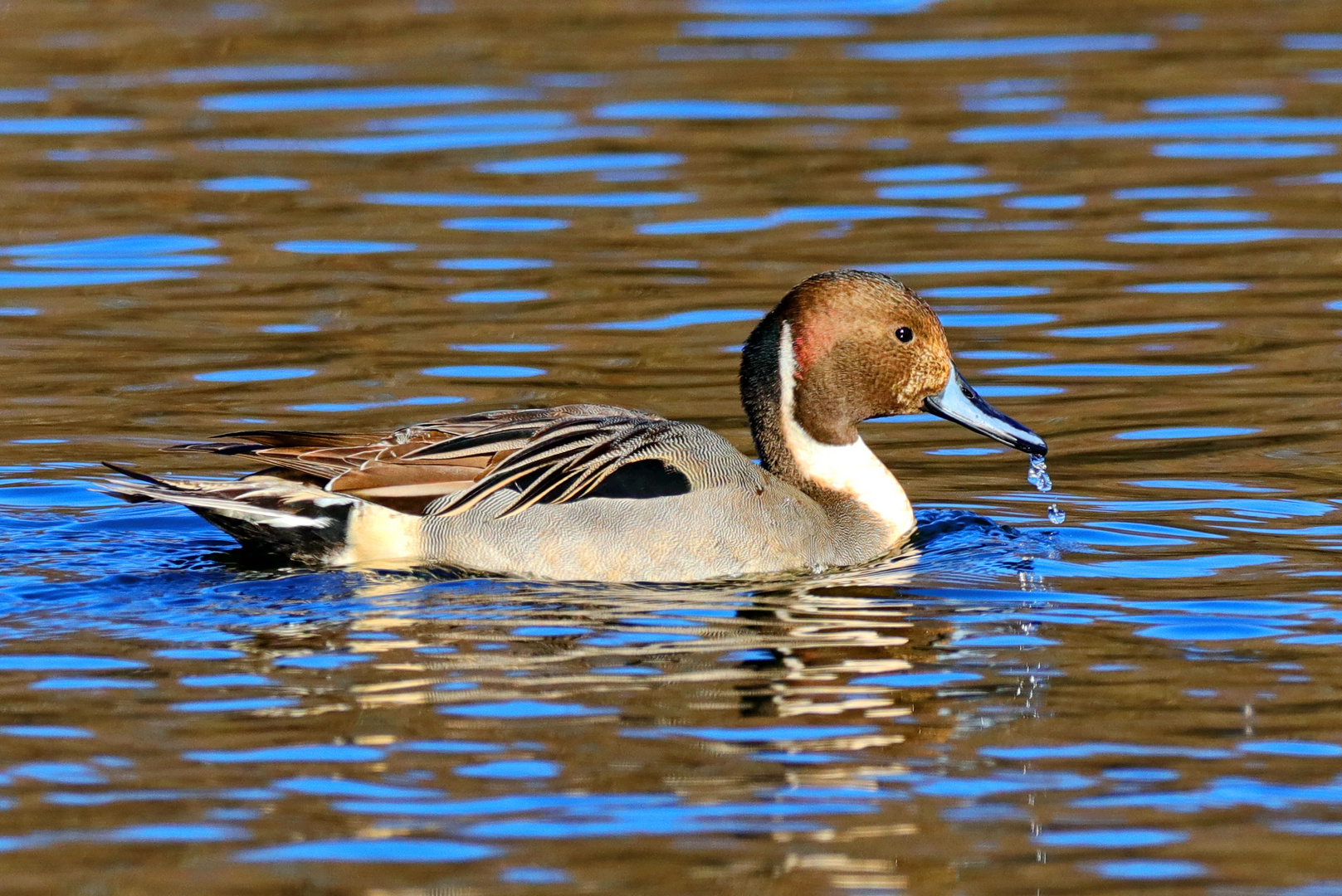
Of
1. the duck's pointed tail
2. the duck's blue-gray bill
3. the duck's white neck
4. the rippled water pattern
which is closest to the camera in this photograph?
the rippled water pattern

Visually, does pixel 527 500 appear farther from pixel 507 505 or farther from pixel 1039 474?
pixel 1039 474

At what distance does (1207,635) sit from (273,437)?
2.98 meters

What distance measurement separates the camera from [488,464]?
7242 millimetres

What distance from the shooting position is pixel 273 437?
282 inches

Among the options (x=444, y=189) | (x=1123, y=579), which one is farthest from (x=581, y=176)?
(x=1123, y=579)

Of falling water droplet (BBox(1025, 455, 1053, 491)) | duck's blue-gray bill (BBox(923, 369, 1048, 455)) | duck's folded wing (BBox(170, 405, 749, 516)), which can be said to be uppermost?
duck's blue-gray bill (BBox(923, 369, 1048, 455))

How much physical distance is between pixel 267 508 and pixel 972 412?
2534 mm

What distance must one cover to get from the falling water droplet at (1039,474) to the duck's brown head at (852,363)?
100mm

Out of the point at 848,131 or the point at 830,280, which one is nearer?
the point at 830,280

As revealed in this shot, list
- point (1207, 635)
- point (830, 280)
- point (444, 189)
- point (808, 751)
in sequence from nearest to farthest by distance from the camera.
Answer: point (808, 751) < point (1207, 635) < point (830, 280) < point (444, 189)

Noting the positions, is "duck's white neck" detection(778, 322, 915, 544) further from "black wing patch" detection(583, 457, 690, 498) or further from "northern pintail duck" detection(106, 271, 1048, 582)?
"black wing patch" detection(583, 457, 690, 498)

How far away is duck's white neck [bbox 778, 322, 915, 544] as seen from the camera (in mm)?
7781

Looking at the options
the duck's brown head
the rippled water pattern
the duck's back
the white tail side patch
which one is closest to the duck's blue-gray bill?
the duck's brown head

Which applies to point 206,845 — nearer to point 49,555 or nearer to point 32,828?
point 32,828
